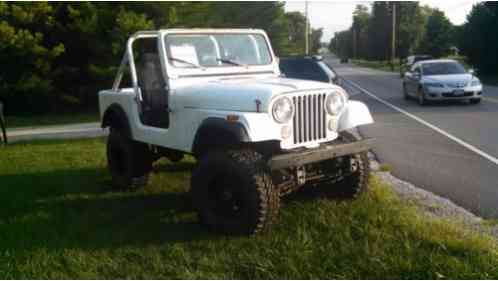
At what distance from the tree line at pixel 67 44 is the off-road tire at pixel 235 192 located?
1135 cm

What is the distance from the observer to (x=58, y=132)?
513 inches

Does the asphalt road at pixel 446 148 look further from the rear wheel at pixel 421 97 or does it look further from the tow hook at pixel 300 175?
the tow hook at pixel 300 175

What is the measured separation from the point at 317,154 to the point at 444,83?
12265 millimetres

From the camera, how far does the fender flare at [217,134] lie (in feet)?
15.4

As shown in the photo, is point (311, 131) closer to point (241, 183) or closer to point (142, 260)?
point (241, 183)

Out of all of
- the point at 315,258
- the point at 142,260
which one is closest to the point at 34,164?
the point at 142,260

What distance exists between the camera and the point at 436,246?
4.38m

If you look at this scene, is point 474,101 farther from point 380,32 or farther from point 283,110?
point 380,32

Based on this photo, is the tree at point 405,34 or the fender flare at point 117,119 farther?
the tree at point 405,34

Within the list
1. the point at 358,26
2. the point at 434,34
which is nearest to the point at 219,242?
the point at 434,34

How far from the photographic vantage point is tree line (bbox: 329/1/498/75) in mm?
31391

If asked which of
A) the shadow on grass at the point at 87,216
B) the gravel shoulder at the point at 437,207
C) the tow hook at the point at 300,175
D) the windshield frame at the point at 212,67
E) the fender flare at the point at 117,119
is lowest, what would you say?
the shadow on grass at the point at 87,216

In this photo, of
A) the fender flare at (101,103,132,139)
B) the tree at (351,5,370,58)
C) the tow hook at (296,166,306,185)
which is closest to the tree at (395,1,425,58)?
the tree at (351,5,370,58)

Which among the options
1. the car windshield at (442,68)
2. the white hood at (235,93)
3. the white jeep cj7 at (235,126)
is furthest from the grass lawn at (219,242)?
the car windshield at (442,68)
